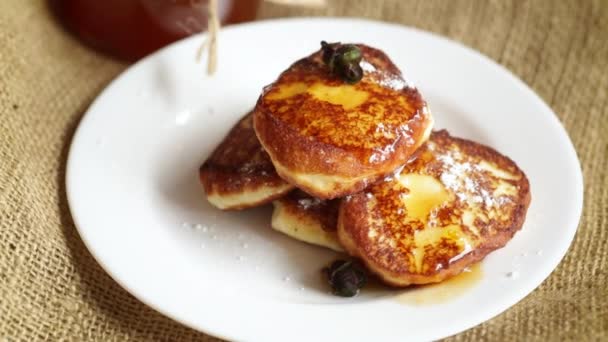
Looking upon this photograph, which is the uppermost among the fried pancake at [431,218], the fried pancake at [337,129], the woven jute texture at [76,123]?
the fried pancake at [337,129]

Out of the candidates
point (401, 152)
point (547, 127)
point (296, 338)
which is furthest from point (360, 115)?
point (547, 127)

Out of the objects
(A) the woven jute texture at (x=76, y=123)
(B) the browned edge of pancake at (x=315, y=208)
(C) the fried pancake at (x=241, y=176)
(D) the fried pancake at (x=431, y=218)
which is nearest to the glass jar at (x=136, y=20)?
(A) the woven jute texture at (x=76, y=123)

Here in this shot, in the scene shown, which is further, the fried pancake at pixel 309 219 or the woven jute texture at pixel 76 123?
the fried pancake at pixel 309 219

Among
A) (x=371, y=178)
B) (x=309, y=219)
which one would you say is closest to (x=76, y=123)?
(x=309, y=219)

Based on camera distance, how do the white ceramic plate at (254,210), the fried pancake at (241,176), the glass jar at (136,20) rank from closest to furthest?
the white ceramic plate at (254,210)
the fried pancake at (241,176)
the glass jar at (136,20)

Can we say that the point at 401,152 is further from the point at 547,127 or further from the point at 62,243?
the point at 62,243

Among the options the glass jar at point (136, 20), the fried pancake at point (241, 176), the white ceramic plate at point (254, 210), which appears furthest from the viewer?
the glass jar at point (136, 20)

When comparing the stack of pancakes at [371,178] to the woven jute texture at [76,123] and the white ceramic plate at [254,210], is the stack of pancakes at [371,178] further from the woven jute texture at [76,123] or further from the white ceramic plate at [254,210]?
the woven jute texture at [76,123]
